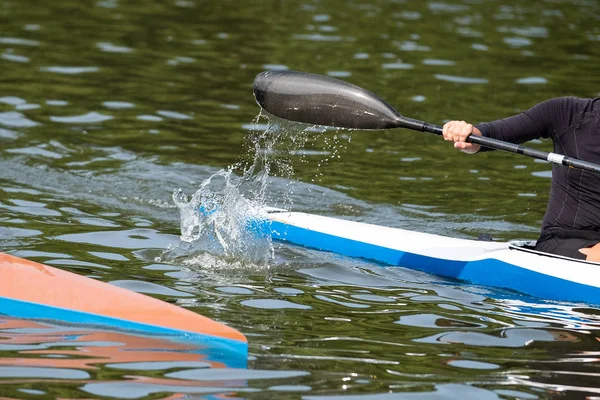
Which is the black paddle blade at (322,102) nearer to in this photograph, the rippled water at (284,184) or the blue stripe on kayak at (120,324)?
the rippled water at (284,184)

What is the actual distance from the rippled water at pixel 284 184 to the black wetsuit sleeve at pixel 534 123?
38.5 inches

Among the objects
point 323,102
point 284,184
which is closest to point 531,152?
point 323,102

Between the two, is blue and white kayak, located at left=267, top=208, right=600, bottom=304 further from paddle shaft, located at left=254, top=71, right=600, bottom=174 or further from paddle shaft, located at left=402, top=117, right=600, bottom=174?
paddle shaft, located at left=254, top=71, right=600, bottom=174

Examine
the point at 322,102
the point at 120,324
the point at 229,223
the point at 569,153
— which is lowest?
the point at 120,324

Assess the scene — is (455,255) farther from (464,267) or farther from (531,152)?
(531,152)

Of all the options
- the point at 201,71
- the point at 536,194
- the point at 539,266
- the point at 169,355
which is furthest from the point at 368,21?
Result: the point at 169,355

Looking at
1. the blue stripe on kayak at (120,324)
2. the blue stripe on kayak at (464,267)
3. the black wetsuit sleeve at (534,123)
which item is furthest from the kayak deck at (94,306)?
the black wetsuit sleeve at (534,123)

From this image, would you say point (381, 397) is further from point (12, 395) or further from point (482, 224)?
point (482, 224)

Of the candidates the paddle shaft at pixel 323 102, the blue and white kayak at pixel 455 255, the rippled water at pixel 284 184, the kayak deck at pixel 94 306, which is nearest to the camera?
the rippled water at pixel 284 184

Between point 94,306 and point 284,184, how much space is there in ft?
13.2

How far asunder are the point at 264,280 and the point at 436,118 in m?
5.85

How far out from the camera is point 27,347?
5184mm

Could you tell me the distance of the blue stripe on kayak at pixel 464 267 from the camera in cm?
646

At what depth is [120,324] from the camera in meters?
5.49
